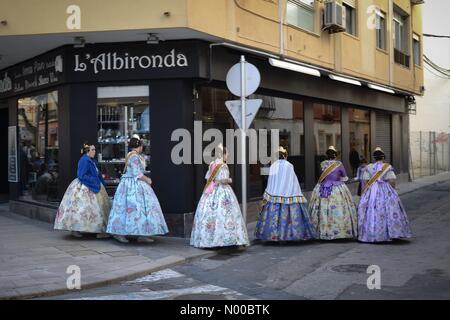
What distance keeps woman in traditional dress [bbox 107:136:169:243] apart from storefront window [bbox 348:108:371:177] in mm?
9905

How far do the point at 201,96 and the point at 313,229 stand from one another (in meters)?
3.42

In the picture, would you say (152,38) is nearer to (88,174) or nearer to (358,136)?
(88,174)

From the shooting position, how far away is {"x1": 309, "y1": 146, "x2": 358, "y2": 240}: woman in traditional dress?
10.1m

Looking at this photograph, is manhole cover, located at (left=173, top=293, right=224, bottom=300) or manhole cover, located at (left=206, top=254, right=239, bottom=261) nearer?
manhole cover, located at (left=173, top=293, right=224, bottom=300)

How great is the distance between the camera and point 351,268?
7.82 m

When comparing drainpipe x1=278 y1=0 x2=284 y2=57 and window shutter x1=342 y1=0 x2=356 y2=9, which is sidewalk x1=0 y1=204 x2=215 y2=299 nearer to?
drainpipe x1=278 y1=0 x2=284 y2=57

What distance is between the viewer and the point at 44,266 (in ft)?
25.9

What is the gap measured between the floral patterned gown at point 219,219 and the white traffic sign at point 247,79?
136 cm

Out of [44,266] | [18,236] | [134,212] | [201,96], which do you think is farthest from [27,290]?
[201,96]

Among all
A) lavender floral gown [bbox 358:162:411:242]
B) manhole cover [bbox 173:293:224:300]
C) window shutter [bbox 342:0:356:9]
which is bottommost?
manhole cover [bbox 173:293:224:300]

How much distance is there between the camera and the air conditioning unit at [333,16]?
1498cm

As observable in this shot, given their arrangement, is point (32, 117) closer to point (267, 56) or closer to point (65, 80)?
point (65, 80)

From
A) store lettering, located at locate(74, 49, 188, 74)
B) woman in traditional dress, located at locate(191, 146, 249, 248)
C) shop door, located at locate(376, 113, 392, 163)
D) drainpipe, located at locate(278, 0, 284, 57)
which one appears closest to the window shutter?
drainpipe, located at locate(278, 0, 284, 57)
